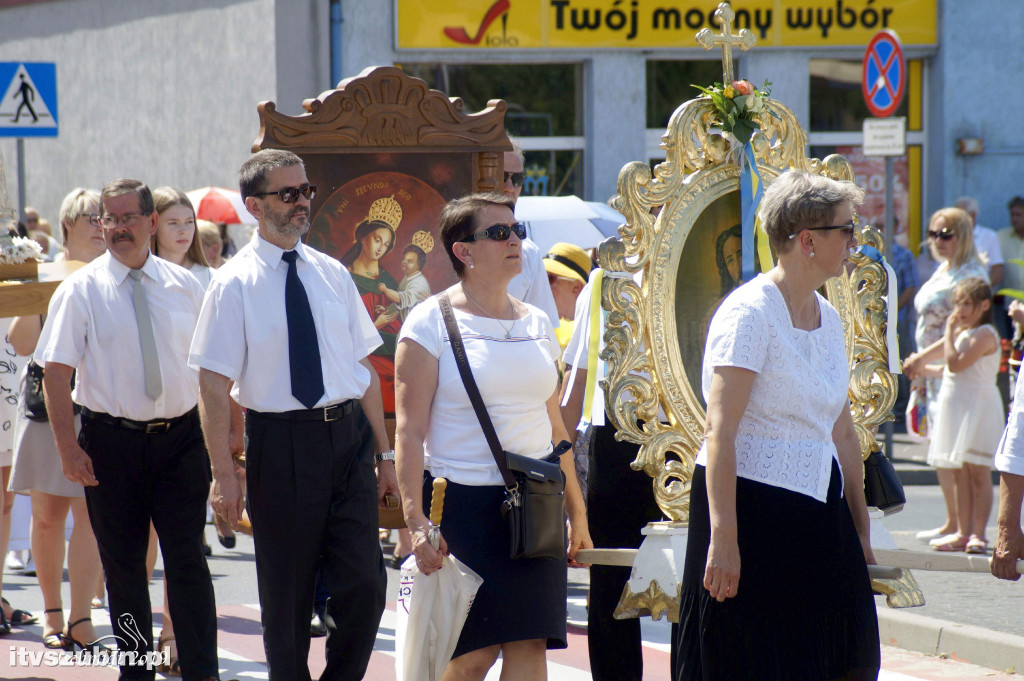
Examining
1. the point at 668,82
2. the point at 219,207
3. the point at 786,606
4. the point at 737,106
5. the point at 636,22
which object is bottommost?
the point at 786,606

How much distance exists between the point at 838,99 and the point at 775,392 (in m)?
12.8

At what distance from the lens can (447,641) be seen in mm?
4227

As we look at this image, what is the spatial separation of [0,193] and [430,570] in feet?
9.20

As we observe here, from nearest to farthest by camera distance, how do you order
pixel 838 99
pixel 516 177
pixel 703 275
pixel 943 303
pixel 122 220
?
pixel 703 275 → pixel 122 220 → pixel 516 177 → pixel 943 303 → pixel 838 99

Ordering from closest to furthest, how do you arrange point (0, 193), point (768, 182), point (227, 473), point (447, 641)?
point (447, 641), point (227, 473), point (768, 182), point (0, 193)

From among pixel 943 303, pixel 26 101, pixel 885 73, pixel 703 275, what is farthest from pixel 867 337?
pixel 26 101

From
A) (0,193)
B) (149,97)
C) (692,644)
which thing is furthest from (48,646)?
(149,97)

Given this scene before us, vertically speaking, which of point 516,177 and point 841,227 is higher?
point 516,177

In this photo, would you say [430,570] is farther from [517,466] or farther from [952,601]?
[952,601]

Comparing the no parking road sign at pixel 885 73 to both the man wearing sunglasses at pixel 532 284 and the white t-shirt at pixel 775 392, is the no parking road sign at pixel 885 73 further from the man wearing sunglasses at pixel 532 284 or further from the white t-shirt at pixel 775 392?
the white t-shirt at pixel 775 392

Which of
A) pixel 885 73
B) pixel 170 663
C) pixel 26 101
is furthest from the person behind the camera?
pixel 885 73

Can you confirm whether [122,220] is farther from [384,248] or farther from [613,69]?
[613,69]

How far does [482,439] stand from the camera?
436 centimetres

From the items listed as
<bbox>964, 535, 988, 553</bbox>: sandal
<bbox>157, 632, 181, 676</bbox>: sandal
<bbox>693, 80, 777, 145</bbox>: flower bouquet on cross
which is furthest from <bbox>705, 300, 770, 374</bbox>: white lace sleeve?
<bbox>964, 535, 988, 553</bbox>: sandal
